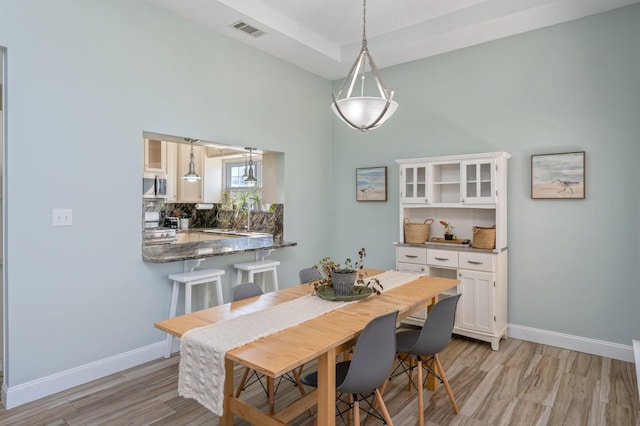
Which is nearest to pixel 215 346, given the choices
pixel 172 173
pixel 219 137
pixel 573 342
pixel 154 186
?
pixel 219 137

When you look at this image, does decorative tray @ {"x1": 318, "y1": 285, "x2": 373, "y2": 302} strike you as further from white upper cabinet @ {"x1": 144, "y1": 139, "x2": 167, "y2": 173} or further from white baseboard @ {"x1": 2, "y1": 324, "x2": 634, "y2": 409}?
white upper cabinet @ {"x1": 144, "y1": 139, "x2": 167, "y2": 173}

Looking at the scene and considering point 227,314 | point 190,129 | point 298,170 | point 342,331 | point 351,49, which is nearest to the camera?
point 342,331

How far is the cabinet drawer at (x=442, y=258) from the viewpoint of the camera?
376 centimetres

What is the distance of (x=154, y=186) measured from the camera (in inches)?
218

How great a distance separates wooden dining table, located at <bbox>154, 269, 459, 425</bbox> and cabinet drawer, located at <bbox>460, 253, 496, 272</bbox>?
1.20m

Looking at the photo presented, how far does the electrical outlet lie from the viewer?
272cm

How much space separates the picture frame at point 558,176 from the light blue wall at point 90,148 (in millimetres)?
3001

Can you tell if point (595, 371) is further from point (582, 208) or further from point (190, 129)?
point (190, 129)

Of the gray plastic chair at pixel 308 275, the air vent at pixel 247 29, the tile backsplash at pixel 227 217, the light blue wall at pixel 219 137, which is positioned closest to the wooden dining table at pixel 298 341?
the gray plastic chair at pixel 308 275

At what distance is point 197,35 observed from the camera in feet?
11.7

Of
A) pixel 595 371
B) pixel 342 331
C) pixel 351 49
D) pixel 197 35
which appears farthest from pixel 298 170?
pixel 595 371

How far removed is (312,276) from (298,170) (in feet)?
6.05

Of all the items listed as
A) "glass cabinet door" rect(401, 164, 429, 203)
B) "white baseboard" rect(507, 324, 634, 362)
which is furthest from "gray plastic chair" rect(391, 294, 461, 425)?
"glass cabinet door" rect(401, 164, 429, 203)

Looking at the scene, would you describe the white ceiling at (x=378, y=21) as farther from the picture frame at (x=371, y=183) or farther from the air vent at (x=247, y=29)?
the picture frame at (x=371, y=183)
